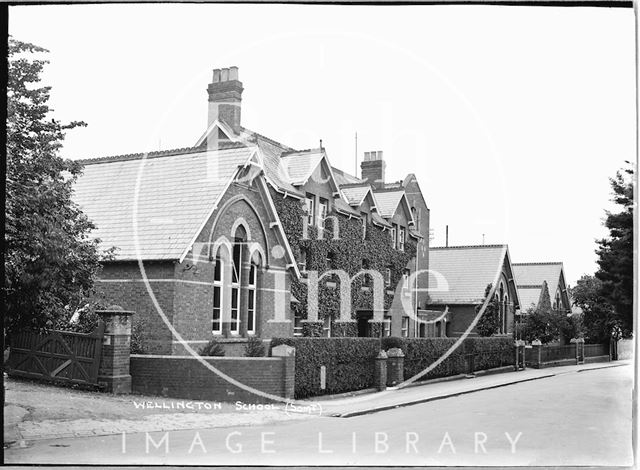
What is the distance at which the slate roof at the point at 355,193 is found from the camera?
1163 inches

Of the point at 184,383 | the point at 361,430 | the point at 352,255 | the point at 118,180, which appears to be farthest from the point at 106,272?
the point at 352,255

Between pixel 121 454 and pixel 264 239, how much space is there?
37.3 ft

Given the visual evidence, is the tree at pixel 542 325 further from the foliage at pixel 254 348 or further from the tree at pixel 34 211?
the tree at pixel 34 211

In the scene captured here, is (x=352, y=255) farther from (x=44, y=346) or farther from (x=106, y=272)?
(x=44, y=346)

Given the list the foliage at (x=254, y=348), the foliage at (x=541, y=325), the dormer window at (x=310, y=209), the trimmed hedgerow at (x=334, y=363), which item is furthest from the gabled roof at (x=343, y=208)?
the foliage at (x=541, y=325)

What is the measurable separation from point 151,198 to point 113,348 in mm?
4025

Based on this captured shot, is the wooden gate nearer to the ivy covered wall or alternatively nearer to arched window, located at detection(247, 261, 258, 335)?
arched window, located at detection(247, 261, 258, 335)

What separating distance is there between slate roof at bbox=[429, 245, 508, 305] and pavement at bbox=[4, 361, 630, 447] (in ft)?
63.0

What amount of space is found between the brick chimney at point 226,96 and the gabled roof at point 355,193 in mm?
5011

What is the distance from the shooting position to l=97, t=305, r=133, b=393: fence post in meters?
16.3

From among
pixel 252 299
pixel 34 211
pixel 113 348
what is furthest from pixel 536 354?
pixel 34 211

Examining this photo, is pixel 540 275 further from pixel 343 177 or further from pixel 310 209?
pixel 310 209

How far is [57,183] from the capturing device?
45.3 ft

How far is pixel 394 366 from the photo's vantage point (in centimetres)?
Result: 2356
